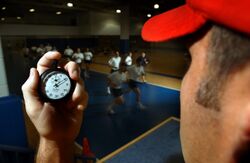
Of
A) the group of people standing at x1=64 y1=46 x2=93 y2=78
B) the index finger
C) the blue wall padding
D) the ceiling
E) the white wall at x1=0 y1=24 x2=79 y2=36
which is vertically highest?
the ceiling

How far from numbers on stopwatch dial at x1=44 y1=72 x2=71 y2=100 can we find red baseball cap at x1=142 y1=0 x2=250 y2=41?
64 centimetres

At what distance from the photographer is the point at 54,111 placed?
1213 millimetres

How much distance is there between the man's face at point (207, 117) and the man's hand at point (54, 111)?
0.68 m

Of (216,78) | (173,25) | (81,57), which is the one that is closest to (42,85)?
(173,25)

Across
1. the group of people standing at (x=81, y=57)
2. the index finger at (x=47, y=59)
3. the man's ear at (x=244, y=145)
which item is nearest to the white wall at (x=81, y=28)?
the group of people standing at (x=81, y=57)

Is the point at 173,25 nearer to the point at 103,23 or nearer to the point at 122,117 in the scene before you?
the point at 122,117

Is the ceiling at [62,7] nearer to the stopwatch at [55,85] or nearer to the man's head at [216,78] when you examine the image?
the stopwatch at [55,85]

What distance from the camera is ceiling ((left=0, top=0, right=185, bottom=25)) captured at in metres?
12.8

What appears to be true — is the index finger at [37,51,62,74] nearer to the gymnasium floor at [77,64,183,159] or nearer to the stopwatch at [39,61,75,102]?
the stopwatch at [39,61,75,102]

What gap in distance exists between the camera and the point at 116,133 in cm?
478

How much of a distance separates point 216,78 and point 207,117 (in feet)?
0.38

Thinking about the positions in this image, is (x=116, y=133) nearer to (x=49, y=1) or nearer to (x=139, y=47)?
(x=49, y=1)

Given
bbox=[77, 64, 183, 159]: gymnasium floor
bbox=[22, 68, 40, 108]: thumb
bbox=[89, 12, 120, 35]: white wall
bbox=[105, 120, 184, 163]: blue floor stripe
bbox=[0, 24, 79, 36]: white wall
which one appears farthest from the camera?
bbox=[89, 12, 120, 35]: white wall

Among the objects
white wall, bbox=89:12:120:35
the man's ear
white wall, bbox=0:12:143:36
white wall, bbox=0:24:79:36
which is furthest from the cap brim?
white wall, bbox=89:12:120:35
